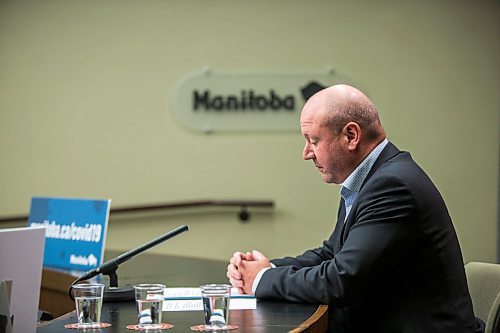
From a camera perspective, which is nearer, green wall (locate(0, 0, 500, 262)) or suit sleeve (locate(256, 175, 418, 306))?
suit sleeve (locate(256, 175, 418, 306))

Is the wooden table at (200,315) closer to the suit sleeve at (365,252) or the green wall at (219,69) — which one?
the suit sleeve at (365,252)

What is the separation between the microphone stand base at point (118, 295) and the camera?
254 centimetres

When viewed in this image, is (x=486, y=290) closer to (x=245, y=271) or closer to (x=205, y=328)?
(x=245, y=271)

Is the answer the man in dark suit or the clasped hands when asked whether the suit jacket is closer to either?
the man in dark suit

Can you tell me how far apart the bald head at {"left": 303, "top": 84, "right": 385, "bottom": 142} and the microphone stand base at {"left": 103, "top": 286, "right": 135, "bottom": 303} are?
0.76 m

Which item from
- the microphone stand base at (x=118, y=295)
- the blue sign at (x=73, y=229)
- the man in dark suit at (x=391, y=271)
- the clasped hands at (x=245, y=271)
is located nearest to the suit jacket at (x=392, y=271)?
the man in dark suit at (x=391, y=271)

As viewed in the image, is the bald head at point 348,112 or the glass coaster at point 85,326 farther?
the bald head at point 348,112

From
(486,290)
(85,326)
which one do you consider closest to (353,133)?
(486,290)

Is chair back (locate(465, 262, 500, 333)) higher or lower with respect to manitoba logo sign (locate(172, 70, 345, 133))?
lower

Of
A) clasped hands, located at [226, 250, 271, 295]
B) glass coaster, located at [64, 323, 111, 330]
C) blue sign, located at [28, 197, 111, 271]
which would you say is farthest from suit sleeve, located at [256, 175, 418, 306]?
blue sign, located at [28, 197, 111, 271]

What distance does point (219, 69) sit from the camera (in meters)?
5.91

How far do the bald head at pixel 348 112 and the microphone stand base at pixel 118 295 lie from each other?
0.76 m

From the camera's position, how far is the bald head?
2.65 metres

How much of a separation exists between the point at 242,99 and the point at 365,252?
11.9 feet
